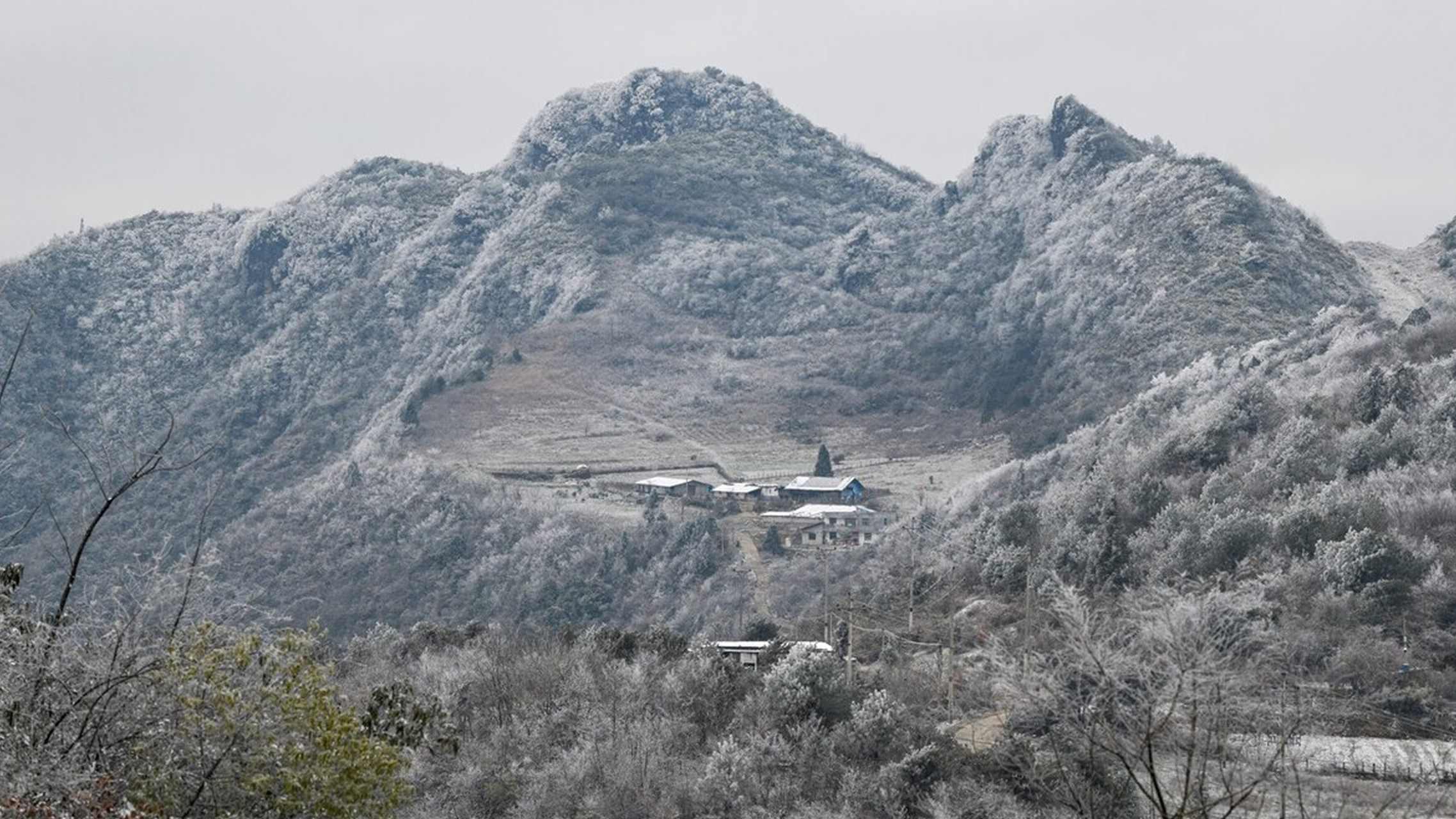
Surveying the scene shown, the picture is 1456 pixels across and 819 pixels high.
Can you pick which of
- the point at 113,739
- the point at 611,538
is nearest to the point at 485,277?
the point at 611,538

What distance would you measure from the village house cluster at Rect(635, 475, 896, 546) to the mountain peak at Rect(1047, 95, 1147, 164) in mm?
37954

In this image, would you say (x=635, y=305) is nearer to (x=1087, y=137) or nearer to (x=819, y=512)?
(x=1087, y=137)

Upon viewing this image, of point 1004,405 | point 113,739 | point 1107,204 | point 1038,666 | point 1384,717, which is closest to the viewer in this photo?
point 1038,666

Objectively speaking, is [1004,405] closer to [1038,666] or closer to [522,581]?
[522,581]

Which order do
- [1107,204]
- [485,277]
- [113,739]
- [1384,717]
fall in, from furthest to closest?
1. [485,277]
2. [1107,204]
3. [1384,717]
4. [113,739]

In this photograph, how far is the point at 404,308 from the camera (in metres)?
113

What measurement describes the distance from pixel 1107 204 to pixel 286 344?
56.1 meters

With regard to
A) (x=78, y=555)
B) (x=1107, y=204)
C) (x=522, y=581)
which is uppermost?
(x=1107, y=204)

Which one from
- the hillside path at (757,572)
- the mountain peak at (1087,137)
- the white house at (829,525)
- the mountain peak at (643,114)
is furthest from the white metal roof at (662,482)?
the mountain peak at (643,114)

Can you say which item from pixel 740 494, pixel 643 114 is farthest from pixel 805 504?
pixel 643 114

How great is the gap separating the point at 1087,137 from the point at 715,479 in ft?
136

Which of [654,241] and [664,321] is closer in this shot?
[664,321]

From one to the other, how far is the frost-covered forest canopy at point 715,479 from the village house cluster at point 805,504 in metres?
1.68

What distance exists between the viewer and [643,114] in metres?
127
